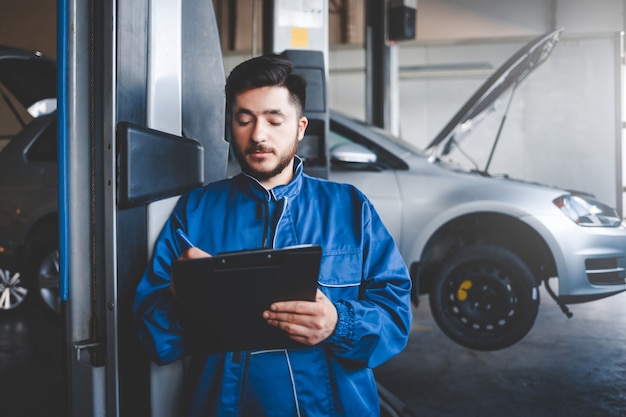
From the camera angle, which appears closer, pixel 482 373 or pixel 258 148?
pixel 258 148

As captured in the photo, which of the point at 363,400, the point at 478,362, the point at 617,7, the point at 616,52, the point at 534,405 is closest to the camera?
the point at 363,400

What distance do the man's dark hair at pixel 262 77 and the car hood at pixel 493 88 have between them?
3048 millimetres

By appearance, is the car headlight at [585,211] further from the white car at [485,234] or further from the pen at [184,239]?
the pen at [184,239]

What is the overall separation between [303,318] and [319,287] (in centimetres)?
17

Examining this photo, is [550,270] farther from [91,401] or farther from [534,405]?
[91,401]

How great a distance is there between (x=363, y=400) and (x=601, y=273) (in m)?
2.98

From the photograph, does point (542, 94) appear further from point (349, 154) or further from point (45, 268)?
point (45, 268)

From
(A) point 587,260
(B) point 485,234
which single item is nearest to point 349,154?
(B) point 485,234

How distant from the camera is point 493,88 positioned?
4.38m

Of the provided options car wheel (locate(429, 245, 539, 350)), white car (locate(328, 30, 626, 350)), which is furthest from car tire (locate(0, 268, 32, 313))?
car wheel (locate(429, 245, 539, 350))

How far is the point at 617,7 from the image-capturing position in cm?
988

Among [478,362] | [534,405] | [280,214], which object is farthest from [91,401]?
[478,362]

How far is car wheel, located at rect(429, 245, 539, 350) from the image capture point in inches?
152

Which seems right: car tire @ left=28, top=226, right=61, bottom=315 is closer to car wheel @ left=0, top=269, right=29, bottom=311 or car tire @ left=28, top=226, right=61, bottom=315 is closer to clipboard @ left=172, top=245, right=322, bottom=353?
car wheel @ left=0, top=269, right=29, bottom=311
